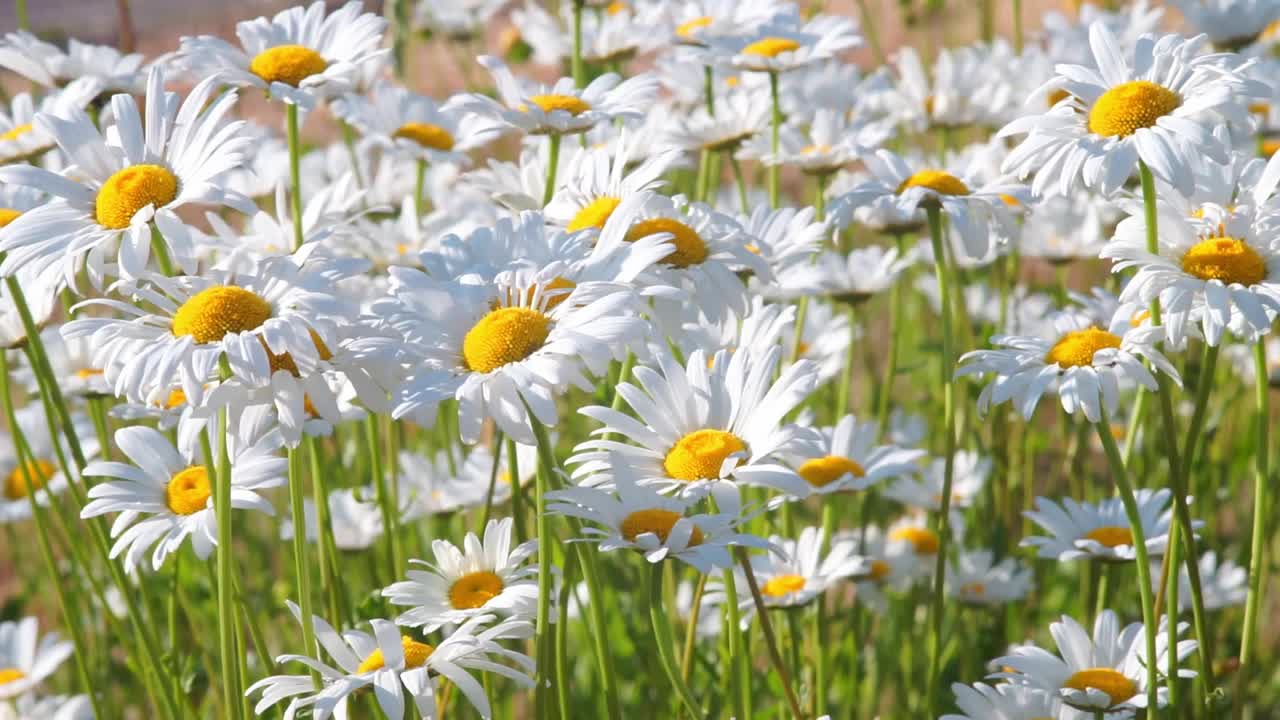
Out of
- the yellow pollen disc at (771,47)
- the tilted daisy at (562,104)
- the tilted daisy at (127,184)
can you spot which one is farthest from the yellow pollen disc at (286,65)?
the yellow pollen disc at (771,47)

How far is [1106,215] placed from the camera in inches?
123

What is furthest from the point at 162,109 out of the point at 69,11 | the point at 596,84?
the point at 69,11

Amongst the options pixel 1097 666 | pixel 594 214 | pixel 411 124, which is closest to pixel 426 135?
pixel 411 124

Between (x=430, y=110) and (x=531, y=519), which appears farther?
(x=430, y=110)

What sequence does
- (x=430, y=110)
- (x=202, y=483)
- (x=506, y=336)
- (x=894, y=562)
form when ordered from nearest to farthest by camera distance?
(x=506, y=336), (x=202, y=483), (x=894, y=562), (x=430, y=110)

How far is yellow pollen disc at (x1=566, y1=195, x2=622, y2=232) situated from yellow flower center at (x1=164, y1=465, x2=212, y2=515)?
586 mm

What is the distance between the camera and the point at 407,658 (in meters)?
1.57

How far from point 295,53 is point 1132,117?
48.8 inches

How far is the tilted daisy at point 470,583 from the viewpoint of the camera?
1.64 meters

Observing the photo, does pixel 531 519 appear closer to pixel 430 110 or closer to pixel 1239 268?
pixel 430 110

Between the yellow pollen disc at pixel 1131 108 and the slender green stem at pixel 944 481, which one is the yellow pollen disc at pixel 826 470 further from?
the yellow pollen disc at pixel 1131 108

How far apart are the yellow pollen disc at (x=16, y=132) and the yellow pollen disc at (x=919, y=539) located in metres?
1.80

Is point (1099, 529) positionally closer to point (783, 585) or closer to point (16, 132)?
point (783, 585)

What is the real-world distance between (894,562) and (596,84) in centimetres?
111
